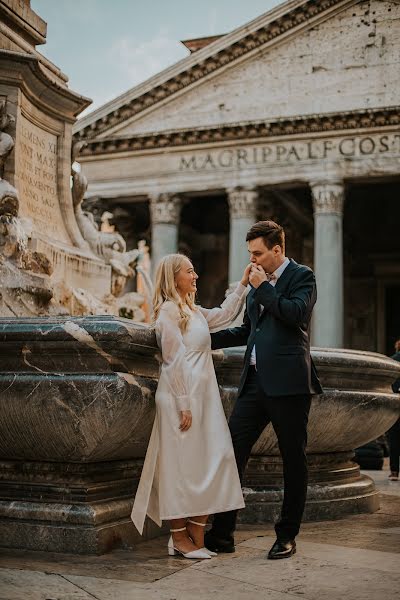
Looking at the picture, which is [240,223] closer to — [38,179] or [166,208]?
[166,208]

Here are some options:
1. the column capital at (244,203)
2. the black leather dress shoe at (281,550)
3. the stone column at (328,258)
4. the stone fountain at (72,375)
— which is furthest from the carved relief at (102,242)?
the column capital at (244,203)

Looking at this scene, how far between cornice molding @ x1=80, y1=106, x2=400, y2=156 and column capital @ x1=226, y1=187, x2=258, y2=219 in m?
1.66

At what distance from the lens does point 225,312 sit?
4086mm

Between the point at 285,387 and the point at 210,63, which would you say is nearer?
the point at 285,387

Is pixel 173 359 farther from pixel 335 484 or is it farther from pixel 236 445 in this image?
pixel 335 484

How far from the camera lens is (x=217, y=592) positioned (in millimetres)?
2930

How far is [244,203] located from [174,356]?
21.5 m

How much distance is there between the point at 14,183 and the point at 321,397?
97.3 inches

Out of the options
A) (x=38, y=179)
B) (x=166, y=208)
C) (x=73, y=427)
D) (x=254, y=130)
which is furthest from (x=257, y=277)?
(x=166, y=208)

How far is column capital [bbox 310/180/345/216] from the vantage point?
23688 mm

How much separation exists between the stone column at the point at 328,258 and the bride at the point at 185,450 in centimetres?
1981

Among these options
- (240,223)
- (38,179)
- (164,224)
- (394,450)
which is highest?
(164,224)

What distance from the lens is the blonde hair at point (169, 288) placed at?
12.4 feet

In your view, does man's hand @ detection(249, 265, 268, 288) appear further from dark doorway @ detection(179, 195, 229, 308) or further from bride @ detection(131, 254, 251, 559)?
dark doorway @ detection(179, 195, 229, 308)
